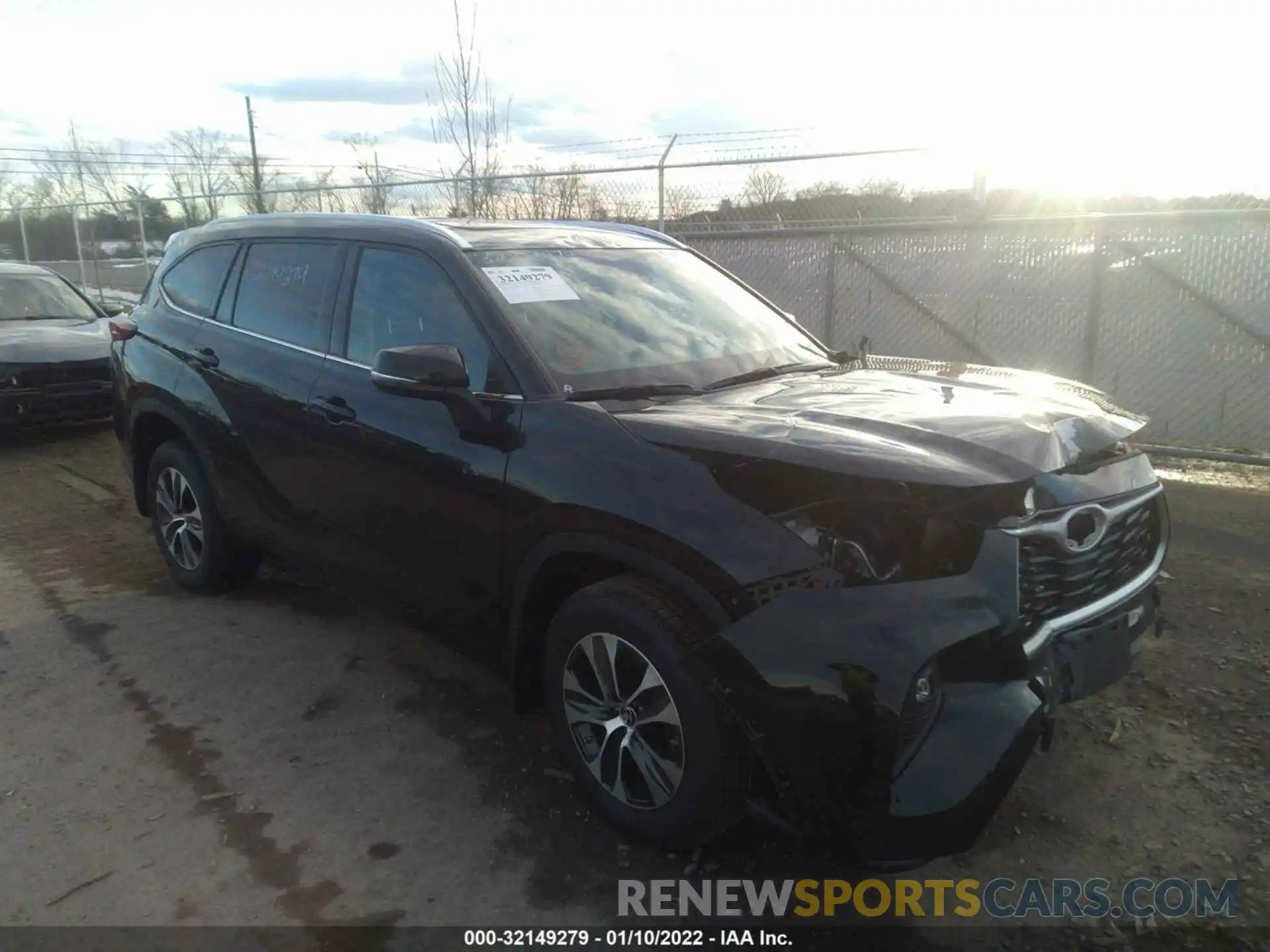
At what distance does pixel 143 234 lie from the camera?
59.8ft

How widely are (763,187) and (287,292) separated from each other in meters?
6.34

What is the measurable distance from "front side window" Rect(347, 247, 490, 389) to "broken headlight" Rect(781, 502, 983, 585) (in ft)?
4.39

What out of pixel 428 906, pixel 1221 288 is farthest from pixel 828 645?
pixel 1221 288

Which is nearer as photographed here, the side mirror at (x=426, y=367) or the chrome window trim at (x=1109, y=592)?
the chrome window trim at (x=1109, y=592)

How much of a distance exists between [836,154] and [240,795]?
7563 millimetres

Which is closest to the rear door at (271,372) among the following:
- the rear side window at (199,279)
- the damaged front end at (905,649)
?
the rear side window at (199,279)

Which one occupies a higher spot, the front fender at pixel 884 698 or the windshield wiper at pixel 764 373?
the windshield wiper at pixel 764 373

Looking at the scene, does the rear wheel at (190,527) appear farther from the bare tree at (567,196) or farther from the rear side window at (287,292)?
the bare tree at (567,196)

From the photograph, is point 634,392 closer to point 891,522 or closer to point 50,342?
point 891,522

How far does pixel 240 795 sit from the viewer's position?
3133 mm

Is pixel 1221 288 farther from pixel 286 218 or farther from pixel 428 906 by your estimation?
pixel 428 906

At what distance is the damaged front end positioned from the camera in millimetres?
2152

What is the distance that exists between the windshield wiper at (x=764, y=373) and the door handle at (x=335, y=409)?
142 centimetres

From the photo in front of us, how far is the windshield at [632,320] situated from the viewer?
10.5 ft
